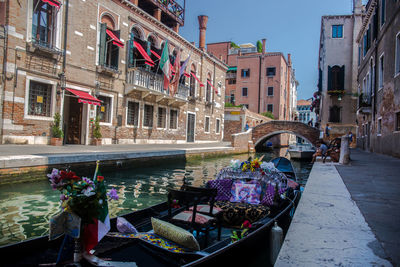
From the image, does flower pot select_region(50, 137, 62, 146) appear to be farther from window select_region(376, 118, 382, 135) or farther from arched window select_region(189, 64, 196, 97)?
window select_region(376, 118, 382, 135)

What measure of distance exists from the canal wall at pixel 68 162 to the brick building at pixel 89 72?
3.37 metres

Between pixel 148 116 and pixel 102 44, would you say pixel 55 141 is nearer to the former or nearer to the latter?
pixel 102 44

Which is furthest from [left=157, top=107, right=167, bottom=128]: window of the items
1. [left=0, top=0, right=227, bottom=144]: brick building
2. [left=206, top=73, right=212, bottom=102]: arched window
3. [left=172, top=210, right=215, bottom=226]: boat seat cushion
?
[left=172, top=210, right=215, bottom=226]: boat seat cushion

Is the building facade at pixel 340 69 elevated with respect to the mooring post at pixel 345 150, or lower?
elevated

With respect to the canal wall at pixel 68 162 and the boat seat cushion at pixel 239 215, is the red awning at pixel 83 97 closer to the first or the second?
the canal wall at pixel 68 162

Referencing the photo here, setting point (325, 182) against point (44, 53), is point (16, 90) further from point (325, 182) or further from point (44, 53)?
point (325, 182)

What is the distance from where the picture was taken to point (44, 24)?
11.0 m

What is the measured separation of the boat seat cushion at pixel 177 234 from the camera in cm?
289

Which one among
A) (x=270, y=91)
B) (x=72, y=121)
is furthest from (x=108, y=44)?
(x=270, y=91)

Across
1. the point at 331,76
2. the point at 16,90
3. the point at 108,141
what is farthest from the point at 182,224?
the point at 331,76

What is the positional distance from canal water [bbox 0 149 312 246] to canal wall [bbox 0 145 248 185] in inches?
7.1

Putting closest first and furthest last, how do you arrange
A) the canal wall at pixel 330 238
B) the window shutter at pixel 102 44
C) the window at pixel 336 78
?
the canal wall at pixel 330 238 < the window shutter at pixel 102 44 < the window at pixel 336 78

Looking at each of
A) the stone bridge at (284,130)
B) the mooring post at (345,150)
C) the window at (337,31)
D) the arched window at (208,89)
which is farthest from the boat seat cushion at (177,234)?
the window at (337,31)

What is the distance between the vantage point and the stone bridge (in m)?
23.5
